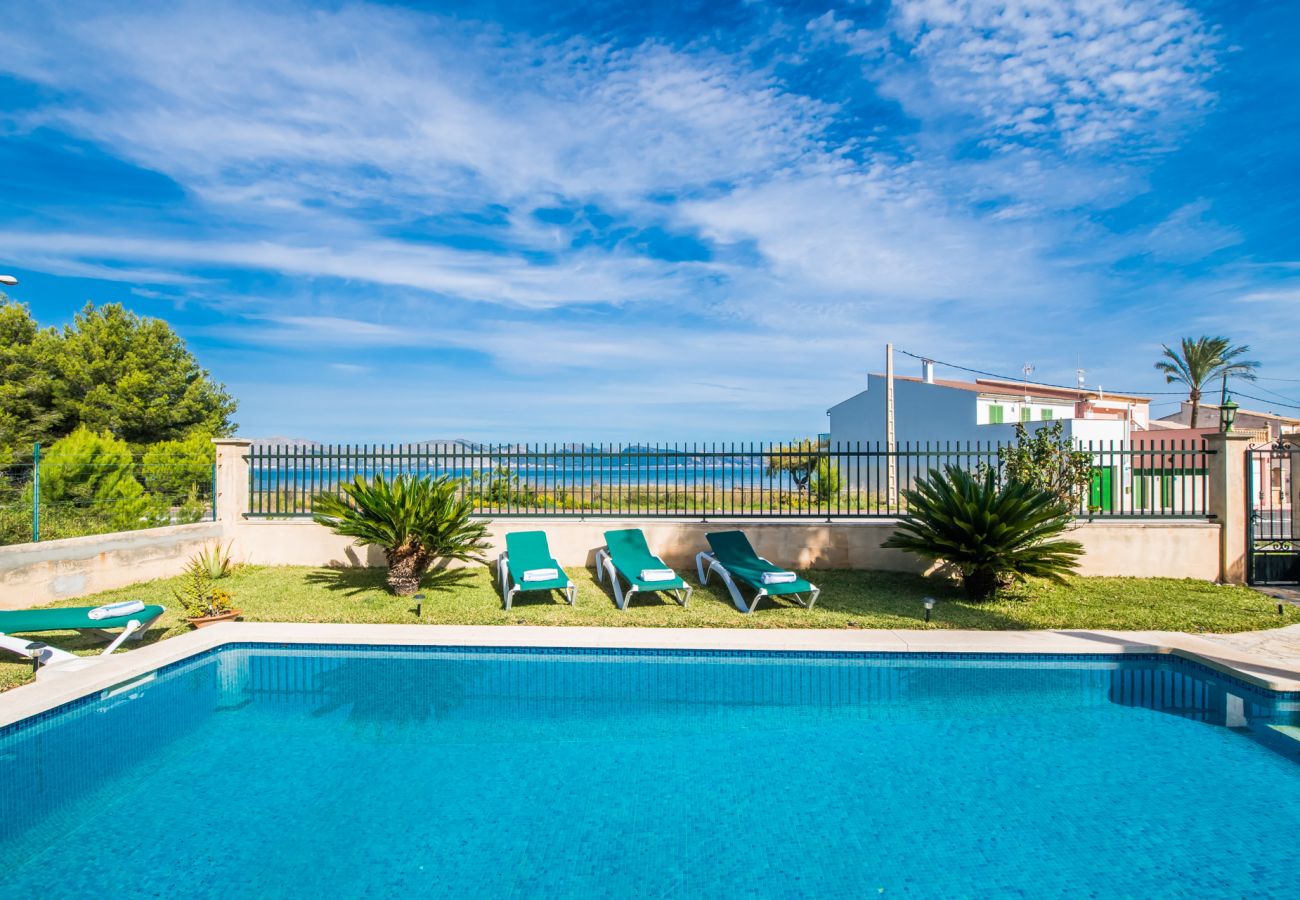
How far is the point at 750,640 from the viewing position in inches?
269

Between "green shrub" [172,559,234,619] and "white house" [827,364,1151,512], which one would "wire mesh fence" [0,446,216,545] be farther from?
"white house" [827,364,1151,512]

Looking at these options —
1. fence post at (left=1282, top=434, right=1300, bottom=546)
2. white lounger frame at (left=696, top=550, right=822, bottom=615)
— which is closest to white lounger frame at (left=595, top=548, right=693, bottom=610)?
white lounger frame at (left=696, top=550, right=822, bottom=615)

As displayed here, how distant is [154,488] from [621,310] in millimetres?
12588

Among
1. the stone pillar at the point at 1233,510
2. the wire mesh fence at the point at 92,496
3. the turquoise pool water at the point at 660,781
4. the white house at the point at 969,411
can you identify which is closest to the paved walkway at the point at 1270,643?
the turquoise pool water at the point at 660,781

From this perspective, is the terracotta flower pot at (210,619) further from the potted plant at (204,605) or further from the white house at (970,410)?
the white house at (970,410)

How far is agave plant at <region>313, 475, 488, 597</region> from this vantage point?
335 inches

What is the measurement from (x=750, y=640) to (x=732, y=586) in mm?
1558

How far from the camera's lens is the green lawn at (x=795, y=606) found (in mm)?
7539

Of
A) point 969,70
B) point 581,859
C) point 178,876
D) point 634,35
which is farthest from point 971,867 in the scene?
point 634,35

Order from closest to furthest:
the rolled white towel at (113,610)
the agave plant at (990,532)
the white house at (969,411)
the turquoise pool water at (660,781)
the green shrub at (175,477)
Result: the turquoise pool water at (660,781) < the rolled white towel at (113,610) < the agave plant at (990,532) < the green shrub at (175,477) < the white house at (969,411)

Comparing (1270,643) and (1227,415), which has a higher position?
(1227,415)

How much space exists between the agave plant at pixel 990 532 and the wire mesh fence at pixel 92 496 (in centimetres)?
1082

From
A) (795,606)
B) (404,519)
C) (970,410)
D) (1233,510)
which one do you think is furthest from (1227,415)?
(970,410)

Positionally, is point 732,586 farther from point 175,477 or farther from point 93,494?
point 93,494
